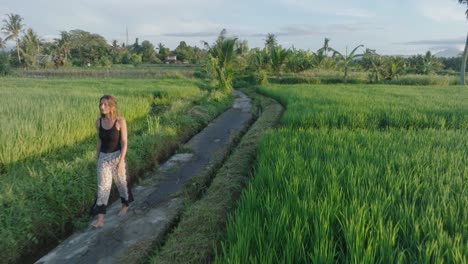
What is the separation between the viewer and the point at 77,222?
3.27 metres

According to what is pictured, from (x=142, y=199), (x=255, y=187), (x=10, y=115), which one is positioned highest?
(x=10, y=115)

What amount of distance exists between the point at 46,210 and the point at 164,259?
56.2 inches

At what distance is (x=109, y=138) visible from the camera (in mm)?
3191

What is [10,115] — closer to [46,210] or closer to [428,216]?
[46,210]

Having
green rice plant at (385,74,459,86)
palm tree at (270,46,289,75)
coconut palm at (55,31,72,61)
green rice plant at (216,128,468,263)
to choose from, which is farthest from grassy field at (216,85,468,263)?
coconut palm at (55,31,72,61)

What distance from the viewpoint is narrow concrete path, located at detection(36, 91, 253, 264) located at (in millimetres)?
2781

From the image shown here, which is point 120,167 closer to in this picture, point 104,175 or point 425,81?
point 104,175

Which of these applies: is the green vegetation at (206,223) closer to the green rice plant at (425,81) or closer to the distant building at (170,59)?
the green rice plant at (425,81)

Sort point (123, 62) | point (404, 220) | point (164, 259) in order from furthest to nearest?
1. point (123, 62)
2. point (164, 259)
3. point (404, 220)

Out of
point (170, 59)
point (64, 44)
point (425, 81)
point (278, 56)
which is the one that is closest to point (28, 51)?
point (64, 44)

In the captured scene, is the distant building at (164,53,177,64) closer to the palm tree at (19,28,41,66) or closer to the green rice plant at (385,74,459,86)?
the palm tree at (19,28,41,66)

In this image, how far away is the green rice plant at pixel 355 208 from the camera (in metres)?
1.73

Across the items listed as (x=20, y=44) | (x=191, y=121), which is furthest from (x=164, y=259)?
(x=20, y=44)

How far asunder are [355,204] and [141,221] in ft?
7.37
